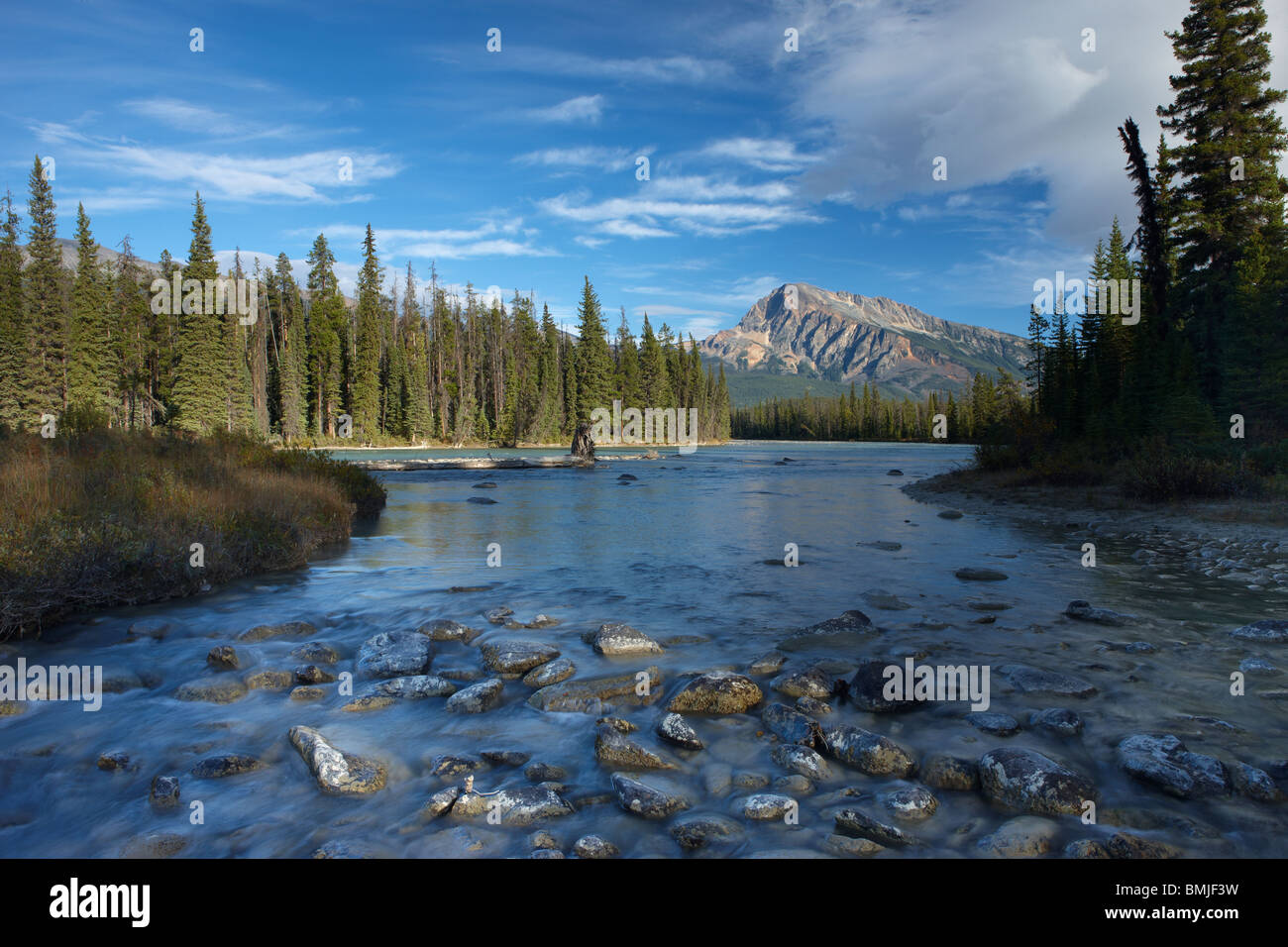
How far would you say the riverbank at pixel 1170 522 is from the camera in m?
13.2

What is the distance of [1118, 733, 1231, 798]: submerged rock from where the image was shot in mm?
4786

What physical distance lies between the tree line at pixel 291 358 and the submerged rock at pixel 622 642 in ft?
64.8

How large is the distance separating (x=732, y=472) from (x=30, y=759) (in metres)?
45.8

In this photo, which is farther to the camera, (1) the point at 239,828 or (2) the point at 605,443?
(2) the point at 605,443

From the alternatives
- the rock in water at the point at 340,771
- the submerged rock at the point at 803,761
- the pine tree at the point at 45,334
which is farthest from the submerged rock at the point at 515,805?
the pine tree at the point at 45,334

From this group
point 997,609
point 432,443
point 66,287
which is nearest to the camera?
point 997,609

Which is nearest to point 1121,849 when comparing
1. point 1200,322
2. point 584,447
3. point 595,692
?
point 595,692

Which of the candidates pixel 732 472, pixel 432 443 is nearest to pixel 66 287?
pixel 432 443

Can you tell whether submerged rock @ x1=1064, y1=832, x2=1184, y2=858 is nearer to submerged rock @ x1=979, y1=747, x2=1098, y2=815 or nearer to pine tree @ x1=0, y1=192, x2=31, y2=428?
submerged rock @ x1=979, y1=747, x2=1098, y2=815

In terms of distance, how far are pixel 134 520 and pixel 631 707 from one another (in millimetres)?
10044

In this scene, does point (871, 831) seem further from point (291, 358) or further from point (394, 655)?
point (291, 358)

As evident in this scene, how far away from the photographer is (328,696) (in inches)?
282

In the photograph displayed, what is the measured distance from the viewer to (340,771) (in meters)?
5.20
